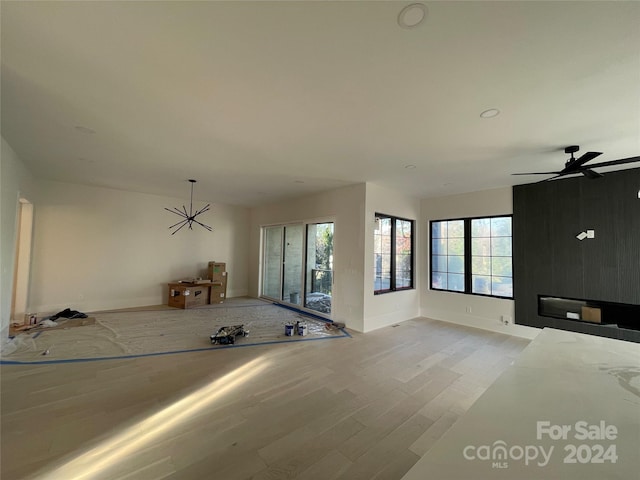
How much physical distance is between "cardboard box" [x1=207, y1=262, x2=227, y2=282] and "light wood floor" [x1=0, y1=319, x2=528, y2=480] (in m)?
3.72

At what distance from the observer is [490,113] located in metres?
2.41

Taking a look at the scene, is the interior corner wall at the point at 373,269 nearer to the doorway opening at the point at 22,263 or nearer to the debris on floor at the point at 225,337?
the debris on floor at the point at 225,337

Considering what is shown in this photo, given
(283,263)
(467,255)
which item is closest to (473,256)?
(467,255)

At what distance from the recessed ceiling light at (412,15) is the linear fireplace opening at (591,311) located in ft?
16.2

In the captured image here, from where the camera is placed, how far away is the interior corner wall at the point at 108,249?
5.22 m

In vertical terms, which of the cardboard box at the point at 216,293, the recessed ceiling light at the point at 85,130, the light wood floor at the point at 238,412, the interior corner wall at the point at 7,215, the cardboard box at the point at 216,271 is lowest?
the light wood floor at the point at 238,412

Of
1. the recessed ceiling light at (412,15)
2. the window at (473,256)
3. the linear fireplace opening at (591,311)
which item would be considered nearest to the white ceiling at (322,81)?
the recessed ceiling light at (412,15)

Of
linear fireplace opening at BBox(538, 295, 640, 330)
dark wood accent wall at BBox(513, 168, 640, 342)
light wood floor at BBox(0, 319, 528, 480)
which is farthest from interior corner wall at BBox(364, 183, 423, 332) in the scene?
linear fireplace opening at BBox(538, 295, 640, 330)

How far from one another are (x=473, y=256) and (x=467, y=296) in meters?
0.83

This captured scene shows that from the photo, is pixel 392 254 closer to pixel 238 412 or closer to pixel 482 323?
pixel 482 323

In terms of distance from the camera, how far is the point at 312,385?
2.75 metres

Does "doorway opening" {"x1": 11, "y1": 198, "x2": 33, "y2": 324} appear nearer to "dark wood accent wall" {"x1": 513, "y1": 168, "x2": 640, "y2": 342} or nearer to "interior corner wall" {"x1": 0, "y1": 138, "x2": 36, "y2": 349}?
"interior corner wall" {"x1": 0, "y1": 138, "x2": 36, "y2": 349}

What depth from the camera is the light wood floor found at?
68.4 inches

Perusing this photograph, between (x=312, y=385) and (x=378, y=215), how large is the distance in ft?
11.1
